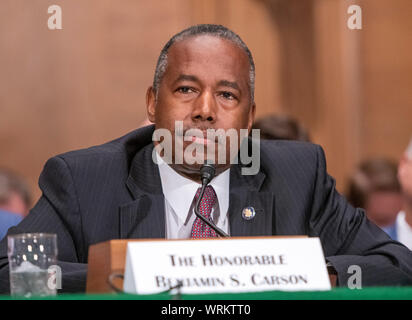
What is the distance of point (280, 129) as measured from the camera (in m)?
5.05

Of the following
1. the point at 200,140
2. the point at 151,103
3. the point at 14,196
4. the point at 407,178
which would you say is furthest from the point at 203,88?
the point at 14,196

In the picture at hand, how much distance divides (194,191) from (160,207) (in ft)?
0.59

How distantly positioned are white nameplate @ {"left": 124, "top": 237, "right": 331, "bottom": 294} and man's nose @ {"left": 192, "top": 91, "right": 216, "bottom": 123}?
82 cm

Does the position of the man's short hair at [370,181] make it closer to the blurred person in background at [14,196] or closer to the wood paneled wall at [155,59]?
the wood paneled wall at [155,59]

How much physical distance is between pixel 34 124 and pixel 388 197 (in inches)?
110

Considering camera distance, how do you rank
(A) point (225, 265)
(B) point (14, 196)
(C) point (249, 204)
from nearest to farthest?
(A) point (225, 265) → (C) point (249, 204) → (B) point (14, 196)

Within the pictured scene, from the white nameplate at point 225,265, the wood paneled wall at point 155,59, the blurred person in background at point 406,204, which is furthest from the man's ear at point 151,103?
the wood paneled wall at point 155,59

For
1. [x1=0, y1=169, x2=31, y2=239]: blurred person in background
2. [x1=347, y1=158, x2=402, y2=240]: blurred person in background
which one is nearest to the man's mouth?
[x1=0, y1=169, x2=31, y2=239]: blurred person in background

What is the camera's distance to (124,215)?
2889mm

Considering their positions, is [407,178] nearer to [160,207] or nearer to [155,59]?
[160,207]

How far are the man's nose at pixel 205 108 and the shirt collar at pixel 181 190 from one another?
0.85ft

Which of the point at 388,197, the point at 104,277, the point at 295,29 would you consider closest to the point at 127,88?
the point at 295,29

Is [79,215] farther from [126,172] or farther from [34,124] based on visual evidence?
[34,124]

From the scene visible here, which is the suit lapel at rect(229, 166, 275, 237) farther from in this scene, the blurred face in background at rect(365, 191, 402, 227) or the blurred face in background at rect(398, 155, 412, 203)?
the blurred face in background at rect(365, 191, 402, 227)
